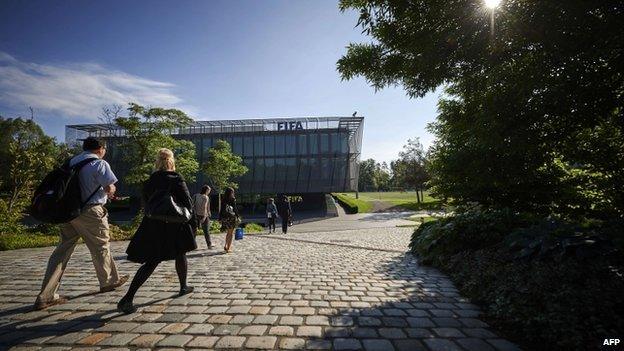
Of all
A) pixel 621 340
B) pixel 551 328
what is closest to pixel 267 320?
pixel 551 328

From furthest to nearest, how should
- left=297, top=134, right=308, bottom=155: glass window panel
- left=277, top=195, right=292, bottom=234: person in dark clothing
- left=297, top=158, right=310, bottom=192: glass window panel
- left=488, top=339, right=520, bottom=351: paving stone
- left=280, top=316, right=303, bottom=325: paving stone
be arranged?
left=297, top=134, right=308, bottom=155: glass window panel
left=297, top=158, right=310, bottom=192: glass window panel
left=277, top=195, right=292, bottom=234: person in dark clothing
left=280, top=316, right=303, bottom=325: paving stone
left=488, top=339, right=520, bottom=351: paving stone

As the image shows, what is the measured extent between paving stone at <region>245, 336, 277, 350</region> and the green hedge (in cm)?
233

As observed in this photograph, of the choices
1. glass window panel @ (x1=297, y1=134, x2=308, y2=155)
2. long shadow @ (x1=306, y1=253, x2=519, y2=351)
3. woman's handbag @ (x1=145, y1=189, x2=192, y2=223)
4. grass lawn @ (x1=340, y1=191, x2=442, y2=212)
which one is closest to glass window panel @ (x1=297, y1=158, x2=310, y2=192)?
glass window panel @ (x1=297, y1=134, x2=308, y2=155)

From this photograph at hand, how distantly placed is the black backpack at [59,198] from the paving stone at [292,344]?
2953mm

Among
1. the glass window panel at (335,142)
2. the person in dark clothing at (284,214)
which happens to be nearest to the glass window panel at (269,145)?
the glass window panel at (335,142)

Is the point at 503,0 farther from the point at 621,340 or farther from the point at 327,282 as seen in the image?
the point at 327,282

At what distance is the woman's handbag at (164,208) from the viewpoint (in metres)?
3.89

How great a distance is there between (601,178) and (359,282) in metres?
5.31

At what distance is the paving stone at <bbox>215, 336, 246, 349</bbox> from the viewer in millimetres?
2930

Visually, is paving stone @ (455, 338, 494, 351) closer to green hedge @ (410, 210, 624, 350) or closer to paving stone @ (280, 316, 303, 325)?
green hedge @ (410, 210, 624, 350)

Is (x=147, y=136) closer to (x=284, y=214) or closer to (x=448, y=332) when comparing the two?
(x=284, y=214)

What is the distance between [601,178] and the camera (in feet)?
21.1

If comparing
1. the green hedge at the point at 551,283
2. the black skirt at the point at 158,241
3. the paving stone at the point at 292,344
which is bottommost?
the paving stone at the point at 292,344

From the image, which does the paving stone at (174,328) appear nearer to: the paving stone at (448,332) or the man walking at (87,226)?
the man walking at (87,226)
